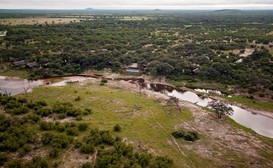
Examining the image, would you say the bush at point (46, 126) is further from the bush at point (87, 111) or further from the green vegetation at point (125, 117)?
the bush at point (87, 111)

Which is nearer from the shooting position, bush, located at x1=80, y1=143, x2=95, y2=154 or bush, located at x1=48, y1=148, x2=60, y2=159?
bush, located at x1=48, y1=148, x2=60, y2=159

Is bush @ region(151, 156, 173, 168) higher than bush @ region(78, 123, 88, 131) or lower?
lower

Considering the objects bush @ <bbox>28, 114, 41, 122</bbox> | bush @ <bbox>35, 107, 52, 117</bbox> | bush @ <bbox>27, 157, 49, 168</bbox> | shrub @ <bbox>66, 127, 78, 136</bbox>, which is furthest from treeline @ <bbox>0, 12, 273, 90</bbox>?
bush @ <bbox>27, 157, 49, 168</bbox>

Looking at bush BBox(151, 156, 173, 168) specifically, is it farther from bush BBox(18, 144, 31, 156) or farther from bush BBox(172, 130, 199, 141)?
bush BBox(18, 144, 31, 156)

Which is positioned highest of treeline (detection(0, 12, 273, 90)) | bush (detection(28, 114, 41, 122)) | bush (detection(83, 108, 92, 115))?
treeline (detection(0, 12, 273, 90))

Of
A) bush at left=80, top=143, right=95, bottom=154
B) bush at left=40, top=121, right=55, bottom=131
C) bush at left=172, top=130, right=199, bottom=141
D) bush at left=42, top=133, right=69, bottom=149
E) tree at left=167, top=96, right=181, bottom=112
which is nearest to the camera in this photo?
bush at left=80, top=143, right=95, bottom=154

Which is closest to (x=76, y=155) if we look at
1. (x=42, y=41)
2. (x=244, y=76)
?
(x=244, y=76)

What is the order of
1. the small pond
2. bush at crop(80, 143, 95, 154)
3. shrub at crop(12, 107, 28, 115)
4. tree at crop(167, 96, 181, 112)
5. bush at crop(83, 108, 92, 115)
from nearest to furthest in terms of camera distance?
bush at crop(80, 143, 95, 154)
shrub at crop(12, 107, 28, 115)
the small pond
bush at crop(83, 108, 92, 115)
tree at crop(167, 96, 181, 112)

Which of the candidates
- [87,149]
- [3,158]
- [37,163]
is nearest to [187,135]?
[87,149]

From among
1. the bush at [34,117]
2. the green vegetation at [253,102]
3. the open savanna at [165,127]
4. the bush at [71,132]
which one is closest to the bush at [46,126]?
the bush at [34,117]
